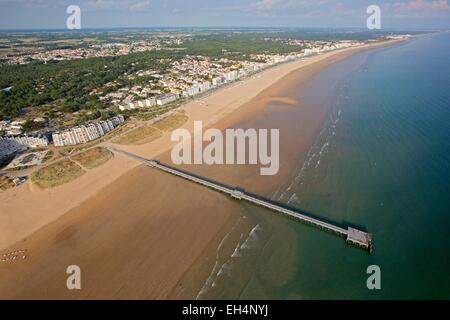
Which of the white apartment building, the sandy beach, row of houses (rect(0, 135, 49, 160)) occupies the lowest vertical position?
the sandy beach

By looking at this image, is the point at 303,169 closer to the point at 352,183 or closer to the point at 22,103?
the point at 352,183

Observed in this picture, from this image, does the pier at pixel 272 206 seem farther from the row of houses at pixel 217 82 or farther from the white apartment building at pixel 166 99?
the white apartment building at pixel 166 99

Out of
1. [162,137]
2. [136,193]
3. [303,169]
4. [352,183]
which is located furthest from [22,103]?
[352,183]

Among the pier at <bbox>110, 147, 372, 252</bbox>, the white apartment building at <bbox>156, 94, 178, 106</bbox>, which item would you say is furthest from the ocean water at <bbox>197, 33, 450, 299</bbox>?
the white apartment building at <bbox>156, 94, 178, 106</bbox>

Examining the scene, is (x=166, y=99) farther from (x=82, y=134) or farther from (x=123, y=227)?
(x=123, y=227)

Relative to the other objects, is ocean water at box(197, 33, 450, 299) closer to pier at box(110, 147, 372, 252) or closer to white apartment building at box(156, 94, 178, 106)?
pier at box(110, 147, 372, 252)
